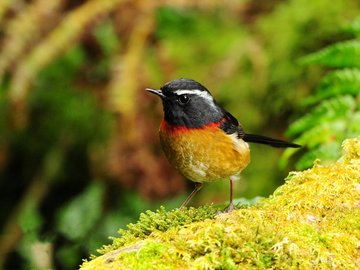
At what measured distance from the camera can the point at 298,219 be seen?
9.61 ft

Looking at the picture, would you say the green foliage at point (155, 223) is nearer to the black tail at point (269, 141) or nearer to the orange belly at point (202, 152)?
the orange belly at point (202, 152)

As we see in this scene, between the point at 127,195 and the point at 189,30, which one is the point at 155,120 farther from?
the point at 189,30

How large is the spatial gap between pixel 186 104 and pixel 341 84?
→ 124 centimetres

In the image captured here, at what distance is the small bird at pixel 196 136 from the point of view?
4512 millimetres

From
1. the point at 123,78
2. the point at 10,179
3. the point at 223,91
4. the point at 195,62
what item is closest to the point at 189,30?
the point at 195,62

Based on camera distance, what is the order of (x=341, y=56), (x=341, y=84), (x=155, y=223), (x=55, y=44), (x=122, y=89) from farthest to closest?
(x=55, y=44), (x=122, y=89), (x=341, y=56), (x=341, y=84), (x=155, y=223)

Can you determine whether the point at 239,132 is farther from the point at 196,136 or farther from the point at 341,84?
the point at 341,84

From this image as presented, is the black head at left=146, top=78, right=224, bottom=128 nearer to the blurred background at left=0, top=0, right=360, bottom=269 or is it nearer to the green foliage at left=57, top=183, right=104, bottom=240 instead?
the green foliage at left=57, top=183, right=104, bottom=240

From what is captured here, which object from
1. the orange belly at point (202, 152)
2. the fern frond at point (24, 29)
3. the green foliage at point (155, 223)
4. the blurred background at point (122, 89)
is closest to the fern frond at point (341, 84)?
the orange belly at point (202, 152)

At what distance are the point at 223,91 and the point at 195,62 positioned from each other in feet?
2.01

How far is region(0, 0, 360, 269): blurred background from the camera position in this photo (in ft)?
23.5

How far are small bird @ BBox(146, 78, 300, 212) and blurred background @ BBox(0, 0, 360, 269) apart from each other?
6.27 feet

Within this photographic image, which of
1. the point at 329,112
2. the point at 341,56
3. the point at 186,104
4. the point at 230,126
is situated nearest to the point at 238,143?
the point at 230,126

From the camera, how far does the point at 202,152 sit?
452 cm
